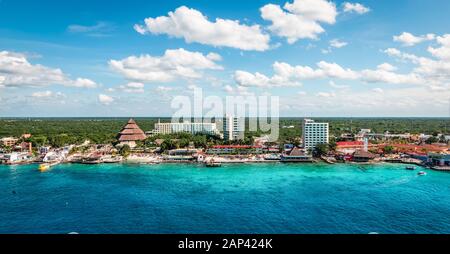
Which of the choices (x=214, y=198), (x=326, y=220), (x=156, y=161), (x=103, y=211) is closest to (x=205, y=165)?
(x=156, y=161)

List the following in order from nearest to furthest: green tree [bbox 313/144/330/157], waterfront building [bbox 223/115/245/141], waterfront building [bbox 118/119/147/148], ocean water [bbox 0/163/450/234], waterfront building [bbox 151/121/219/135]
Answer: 1. ocean water [bbox 0/163/450/234]
2. green tree [bbox 313/144/330/157]
3. waterfront building [bbox 118/119/147/148]
4. waterfront building [bbox 223/115/245/141]
5. waterfront building [bbox 151/121/219/135]

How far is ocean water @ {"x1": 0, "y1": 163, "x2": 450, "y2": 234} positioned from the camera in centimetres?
819

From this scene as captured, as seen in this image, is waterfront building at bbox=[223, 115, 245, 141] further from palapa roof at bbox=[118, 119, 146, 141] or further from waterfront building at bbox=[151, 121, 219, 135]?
palapa roof at bbox=[118, 119, 146, 141]

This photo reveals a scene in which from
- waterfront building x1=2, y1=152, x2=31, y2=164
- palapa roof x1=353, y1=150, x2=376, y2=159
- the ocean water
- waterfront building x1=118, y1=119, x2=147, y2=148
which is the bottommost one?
the ocean water

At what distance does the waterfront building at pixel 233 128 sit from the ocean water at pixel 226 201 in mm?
14105

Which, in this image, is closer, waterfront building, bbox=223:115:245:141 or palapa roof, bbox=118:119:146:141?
palapa roof, bbox=118:119:146:141

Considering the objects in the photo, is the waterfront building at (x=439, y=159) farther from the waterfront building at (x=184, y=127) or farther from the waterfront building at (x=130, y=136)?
the waterfront building at (x=184, y=127)

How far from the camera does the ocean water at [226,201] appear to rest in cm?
819

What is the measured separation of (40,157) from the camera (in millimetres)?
20984

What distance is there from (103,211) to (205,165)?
31.1ft

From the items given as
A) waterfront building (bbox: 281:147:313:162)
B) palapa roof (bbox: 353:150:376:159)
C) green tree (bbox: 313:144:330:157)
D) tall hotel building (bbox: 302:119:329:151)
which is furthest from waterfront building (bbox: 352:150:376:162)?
tall hotel building (bbox: 302:119:329:151)

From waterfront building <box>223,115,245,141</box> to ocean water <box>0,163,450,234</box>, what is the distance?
46.3 feet

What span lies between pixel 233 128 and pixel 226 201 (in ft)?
68.6

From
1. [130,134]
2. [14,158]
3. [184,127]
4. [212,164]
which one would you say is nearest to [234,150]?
[212,164]
